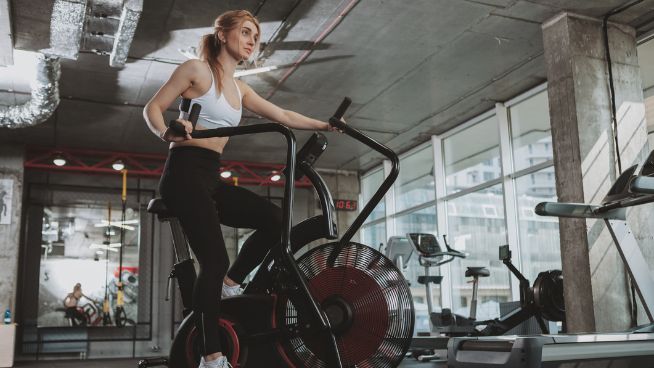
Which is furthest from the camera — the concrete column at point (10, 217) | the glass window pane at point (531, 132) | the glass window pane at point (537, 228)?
the concrete column at point (10, 217)

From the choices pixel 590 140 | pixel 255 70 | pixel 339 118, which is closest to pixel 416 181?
pixel 255 70

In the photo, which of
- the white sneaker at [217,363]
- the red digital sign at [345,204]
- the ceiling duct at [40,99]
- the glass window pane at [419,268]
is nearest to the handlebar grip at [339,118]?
the white sneaker at [217,363]

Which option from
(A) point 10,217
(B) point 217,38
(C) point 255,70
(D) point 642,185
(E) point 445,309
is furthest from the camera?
(A) point 10,217

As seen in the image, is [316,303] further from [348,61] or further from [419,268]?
[419,268]

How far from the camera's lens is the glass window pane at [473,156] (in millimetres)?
7598

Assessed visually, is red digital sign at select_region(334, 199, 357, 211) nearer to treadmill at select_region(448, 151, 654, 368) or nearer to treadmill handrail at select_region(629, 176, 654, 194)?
treadmill at select_region(448, 151, 654, 368)

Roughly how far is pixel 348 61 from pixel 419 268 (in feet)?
13.5

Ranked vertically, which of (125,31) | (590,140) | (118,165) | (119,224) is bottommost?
(119,224)

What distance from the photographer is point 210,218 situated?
1.91 metres

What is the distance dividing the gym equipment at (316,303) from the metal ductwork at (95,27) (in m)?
3.16

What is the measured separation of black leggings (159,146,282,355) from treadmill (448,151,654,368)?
105 cm

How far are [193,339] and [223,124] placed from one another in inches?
27.6

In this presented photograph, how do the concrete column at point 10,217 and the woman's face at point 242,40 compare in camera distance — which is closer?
the woman's face at point 242,40

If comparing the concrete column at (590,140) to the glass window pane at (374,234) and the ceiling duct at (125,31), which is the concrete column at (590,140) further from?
the glass window pane at (374,234)
